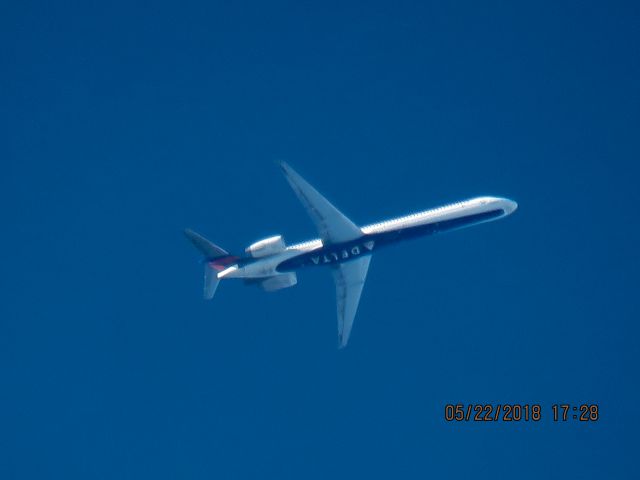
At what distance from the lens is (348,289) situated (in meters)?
59.2

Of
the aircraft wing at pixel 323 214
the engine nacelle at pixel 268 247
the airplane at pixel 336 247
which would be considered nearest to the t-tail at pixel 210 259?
the airplane at pixel 336 247

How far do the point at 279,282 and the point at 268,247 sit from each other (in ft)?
13.9

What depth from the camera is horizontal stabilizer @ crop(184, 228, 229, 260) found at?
194 feet

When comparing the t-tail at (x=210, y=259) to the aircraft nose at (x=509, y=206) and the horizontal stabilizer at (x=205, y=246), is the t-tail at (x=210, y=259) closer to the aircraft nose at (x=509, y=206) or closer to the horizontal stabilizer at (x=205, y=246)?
the horizontal stabilizer at (x=205, y=246)

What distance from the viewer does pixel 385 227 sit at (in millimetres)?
56469

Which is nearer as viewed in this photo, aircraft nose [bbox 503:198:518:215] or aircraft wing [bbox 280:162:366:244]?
aircraft wing [bbox 280:162:366:244]

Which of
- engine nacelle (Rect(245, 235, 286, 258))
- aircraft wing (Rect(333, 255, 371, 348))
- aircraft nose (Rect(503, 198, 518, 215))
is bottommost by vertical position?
aircraft wing (Rect(333, 255, 371, 348))

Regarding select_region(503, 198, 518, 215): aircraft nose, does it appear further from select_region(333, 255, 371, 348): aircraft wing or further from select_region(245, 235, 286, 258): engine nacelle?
select_region(245, 235, 286, 258): engine nacelle

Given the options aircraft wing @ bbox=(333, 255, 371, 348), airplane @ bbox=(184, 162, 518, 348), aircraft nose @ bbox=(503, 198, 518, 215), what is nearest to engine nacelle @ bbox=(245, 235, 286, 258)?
airplane @ bbox=(184, 162, 518, 348)

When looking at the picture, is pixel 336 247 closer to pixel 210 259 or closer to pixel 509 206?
pixel 210 259

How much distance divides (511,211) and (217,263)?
97.4 ft

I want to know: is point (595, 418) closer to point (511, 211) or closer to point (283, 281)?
point (511, 211)

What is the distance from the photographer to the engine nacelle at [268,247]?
5676 centimetres

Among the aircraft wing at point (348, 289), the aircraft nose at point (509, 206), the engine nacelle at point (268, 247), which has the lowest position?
the aircraft wing at point (348, 289)
